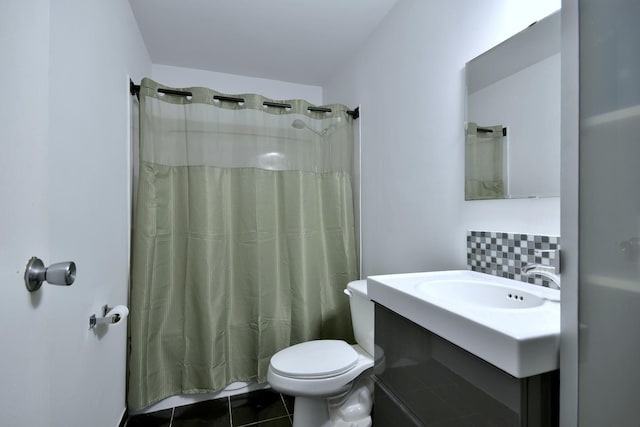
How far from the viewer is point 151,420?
5.62 ft

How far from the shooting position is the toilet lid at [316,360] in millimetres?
1392

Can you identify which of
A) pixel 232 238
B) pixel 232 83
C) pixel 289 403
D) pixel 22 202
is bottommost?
pixel 289 403

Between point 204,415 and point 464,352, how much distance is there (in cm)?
171

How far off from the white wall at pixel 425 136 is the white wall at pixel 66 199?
1.40 meters

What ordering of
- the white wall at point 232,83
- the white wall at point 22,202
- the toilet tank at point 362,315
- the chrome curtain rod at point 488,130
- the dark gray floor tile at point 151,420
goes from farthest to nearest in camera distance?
the white wall at point 232,83 < the dark gray floor tile at point 151,420 < the toilet tank at point 362,315 < the chrome curtain rod at point 488,130 < the white wall at point 22,202

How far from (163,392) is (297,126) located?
6.17ft

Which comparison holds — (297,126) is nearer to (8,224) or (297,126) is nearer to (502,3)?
(502,3)

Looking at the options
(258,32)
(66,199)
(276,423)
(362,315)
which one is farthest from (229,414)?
(258,32)

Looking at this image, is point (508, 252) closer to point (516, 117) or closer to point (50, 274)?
point (516, 117)

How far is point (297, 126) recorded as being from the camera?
210 cm

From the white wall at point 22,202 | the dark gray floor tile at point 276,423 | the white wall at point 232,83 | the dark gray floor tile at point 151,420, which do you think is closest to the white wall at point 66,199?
the white wall at point 22,202

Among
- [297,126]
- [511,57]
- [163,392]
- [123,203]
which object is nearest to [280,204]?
[297,126]

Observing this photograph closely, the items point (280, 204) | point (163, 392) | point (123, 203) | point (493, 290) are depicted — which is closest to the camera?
point (493, 290)

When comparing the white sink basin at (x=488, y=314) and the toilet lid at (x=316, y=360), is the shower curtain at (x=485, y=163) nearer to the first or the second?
the white sink basin at (x=488, y=314)
